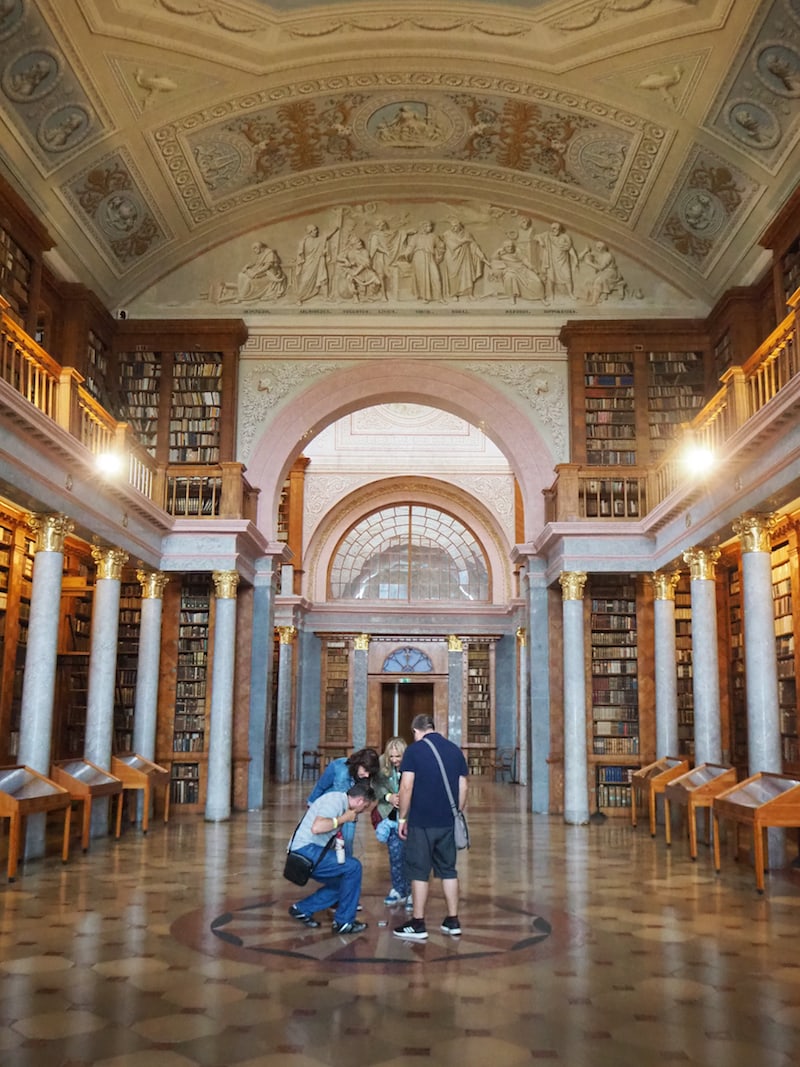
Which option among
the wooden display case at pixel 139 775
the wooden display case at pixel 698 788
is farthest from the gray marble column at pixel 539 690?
the wooden display case at pixel 139 775

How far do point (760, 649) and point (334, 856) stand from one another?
5.26 meters

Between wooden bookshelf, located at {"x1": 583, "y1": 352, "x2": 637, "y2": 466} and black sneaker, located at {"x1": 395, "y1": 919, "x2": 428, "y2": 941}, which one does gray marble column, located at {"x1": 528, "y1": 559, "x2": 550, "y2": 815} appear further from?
black sneaker, located at {"x1": 395, "y1": 919, "x2": 428, "y2": 941}

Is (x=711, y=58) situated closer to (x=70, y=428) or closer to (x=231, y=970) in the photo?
(x=70, y=428)

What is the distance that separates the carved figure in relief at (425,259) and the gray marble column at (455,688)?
414 inches

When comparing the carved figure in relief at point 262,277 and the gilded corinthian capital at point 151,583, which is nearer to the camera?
the gilded corinthian capital at point 151,583

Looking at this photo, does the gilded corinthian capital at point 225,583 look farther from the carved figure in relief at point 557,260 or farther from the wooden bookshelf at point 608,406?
the carved figure in relief at point 557,260

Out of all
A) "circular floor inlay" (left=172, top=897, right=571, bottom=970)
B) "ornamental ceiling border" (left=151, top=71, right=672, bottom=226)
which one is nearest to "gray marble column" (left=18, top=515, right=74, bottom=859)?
"circular floor inlay" (left=172, top=897, right=571, bottom=970)

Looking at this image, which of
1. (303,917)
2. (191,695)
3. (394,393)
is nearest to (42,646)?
(303,917)

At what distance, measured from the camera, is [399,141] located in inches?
552

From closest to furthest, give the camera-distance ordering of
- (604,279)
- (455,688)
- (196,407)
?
(196,407)
(604,279)
(455,688)

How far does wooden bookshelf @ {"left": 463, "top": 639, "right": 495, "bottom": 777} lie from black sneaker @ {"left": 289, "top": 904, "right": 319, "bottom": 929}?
56.6 ft

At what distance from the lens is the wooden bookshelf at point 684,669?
44.9 ft

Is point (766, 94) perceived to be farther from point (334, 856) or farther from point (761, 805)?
point (334, 856)

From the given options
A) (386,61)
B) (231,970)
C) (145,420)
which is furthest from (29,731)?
(386,61)
